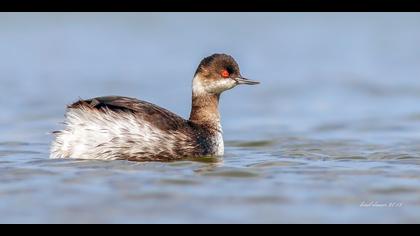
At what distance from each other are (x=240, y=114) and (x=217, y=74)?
4.55 m

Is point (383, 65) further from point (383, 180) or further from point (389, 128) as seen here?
point (383, 180)

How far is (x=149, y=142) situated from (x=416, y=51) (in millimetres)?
13969

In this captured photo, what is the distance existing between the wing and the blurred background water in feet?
1.64

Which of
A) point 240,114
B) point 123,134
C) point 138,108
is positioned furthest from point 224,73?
point 240,114

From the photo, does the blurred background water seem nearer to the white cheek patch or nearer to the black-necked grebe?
the black-necked grebe

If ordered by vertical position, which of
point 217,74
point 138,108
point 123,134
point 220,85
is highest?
point 217,74

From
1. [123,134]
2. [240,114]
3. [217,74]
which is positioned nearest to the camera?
[123,134]

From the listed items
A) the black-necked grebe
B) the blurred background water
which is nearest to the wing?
the black-necked grebe

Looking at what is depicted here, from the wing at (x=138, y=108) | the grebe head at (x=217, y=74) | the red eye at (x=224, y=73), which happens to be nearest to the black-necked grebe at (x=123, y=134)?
the wing at (x=138, y=108)

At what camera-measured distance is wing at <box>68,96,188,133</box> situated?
10.4 meters

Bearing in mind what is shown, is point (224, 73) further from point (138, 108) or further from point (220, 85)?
point (138, 108)

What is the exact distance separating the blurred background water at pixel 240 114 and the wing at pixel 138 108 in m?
0.50

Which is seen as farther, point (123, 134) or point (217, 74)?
point (217, 74)

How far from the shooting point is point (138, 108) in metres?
10.6
